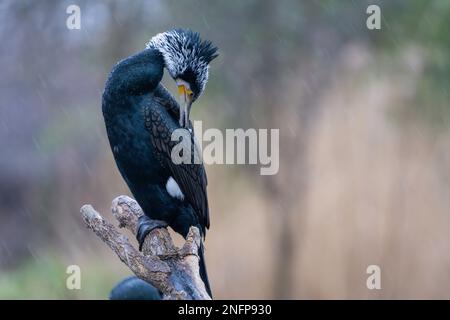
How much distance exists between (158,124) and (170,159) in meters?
0.21

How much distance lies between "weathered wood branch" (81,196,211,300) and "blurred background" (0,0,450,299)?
4.69 metres

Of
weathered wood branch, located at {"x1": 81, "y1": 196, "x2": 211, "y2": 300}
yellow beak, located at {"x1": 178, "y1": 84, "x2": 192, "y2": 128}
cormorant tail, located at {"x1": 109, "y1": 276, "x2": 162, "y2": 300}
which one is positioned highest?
yellow beak, located at {"x1": 178, "y1": 84, "x2": 192, "y2": 128}

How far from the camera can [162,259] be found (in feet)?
12.4

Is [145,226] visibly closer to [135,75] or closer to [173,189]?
[173,189]

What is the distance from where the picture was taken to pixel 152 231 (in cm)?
415

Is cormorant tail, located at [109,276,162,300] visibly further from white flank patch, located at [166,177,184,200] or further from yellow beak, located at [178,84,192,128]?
yellow beak, located at [178,84,192,128]

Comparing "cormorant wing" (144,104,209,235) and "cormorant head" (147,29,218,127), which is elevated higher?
"cormorant head" (147,29,218,127)

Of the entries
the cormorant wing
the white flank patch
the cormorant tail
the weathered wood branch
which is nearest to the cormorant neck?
the cormorant wing

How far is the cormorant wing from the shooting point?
13.8 feet

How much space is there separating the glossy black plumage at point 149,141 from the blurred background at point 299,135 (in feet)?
14.2

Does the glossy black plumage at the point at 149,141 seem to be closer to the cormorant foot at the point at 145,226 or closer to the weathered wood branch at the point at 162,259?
Answer: the cormorant foot at the point at 145,226

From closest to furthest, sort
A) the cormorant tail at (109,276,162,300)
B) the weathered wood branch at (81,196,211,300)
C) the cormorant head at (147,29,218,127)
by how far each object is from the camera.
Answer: the weathered wood branch at (81,196,211,300) < the cormorant head at (147,29,218,127) < the cormorant tail at (109,276,162,300)

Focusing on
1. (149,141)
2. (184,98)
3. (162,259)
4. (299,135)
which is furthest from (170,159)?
(299,135)

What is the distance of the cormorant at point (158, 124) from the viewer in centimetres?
411
